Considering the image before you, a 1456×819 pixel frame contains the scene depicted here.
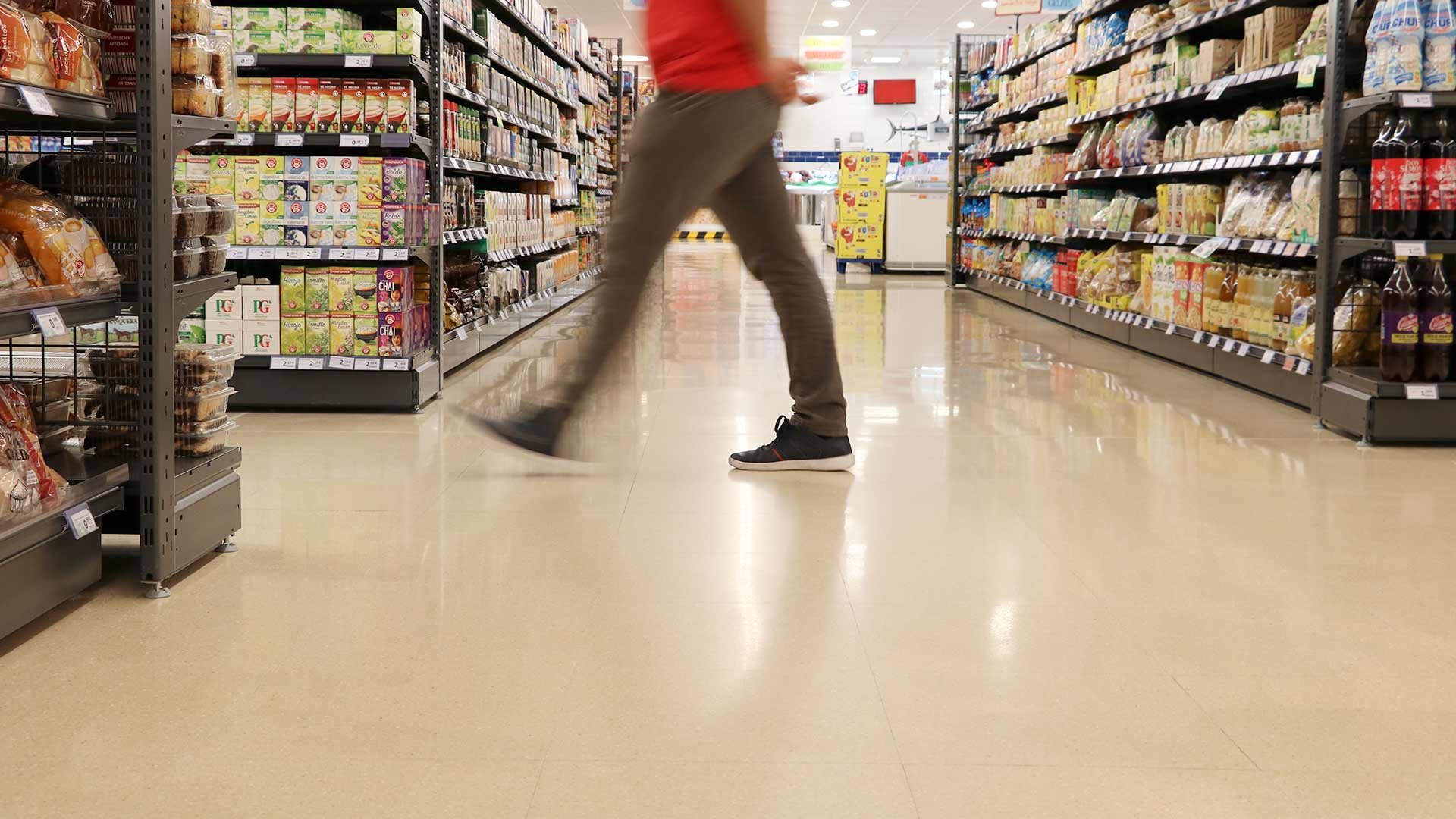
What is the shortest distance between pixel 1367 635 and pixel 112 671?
203 centimetres

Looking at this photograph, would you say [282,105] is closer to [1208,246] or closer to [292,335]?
[292,335]

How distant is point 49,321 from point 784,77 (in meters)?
1.62

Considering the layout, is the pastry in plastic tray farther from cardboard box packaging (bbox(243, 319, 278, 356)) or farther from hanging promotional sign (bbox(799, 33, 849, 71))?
hanging promotional sign (bbox(799, 33, 849, 71))

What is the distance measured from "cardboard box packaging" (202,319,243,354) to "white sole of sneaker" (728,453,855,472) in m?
1.99

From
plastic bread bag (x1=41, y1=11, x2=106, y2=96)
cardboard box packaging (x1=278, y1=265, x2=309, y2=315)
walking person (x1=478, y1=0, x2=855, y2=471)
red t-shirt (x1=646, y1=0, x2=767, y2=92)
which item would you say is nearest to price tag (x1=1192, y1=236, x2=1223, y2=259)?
walking person (x1=478, y1=0, x2=855, y2=471)

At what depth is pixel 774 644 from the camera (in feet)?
7.04

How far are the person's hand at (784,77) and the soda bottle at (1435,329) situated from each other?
7.47 ft

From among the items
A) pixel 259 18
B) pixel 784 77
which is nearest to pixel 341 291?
pixel 259 18

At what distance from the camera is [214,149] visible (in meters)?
4.65

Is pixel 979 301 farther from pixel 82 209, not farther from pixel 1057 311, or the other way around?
pixel 82 209

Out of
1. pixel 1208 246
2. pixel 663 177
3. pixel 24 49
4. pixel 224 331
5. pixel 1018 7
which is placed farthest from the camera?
pixel 1018 7

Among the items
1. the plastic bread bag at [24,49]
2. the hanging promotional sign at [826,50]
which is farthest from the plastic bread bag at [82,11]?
the hanging promotional sign at [826,50]

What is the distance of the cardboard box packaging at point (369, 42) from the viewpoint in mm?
4477

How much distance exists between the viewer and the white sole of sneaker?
3.56 meters
